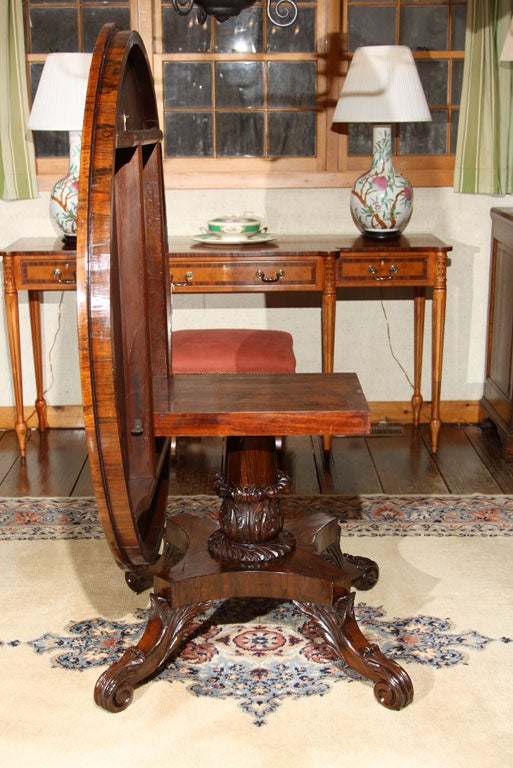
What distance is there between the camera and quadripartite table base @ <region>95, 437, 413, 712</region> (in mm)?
2451

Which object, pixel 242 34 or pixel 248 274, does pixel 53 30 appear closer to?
pixel 242 34

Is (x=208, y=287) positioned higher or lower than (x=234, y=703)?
higher

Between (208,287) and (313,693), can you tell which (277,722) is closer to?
(313,693)

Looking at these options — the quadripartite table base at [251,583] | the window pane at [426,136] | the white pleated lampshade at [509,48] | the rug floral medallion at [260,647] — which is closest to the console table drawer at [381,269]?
the window pane at [426,136]

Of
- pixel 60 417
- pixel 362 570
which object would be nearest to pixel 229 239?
pixel 60 417

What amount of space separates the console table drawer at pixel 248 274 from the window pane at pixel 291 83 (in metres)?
0.87

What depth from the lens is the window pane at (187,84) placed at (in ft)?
14.6

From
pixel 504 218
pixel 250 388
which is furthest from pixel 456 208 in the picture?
pixel 250 388

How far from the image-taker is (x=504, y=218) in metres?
4.31

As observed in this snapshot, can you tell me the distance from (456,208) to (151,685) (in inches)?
108

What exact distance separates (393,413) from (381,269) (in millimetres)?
885

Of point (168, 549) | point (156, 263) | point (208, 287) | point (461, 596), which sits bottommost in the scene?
point (461, 596)

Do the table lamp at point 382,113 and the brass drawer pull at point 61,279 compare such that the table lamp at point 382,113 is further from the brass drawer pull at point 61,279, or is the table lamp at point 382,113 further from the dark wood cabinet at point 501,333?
the brass drawer pull at point 61,279

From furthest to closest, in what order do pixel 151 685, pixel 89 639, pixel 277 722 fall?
pixel 89 639
pixel 151 685
pixel 277 722
